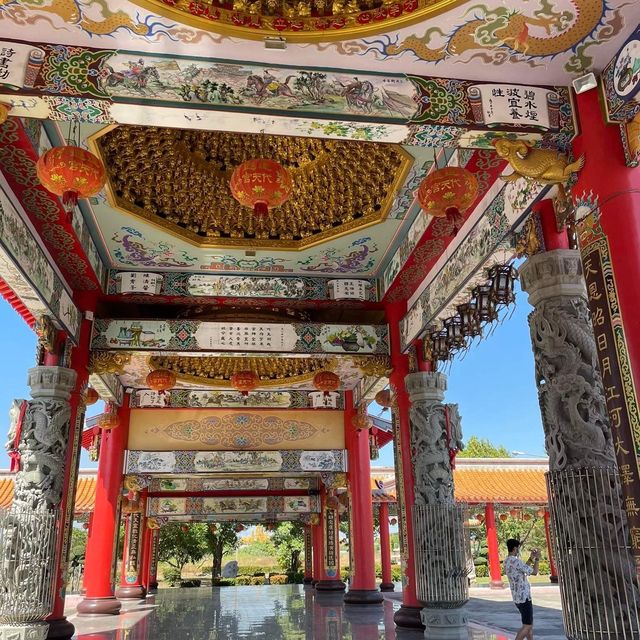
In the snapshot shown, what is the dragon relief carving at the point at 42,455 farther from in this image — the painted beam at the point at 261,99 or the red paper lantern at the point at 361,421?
the red paper lantern at the point at 361,421

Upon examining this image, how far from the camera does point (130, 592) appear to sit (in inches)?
684

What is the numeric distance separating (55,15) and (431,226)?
4.38 metres

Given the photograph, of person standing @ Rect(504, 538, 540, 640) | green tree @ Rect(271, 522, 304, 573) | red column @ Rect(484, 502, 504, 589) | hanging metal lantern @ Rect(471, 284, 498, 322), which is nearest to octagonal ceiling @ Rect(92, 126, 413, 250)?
hanging metal lantern @ Rect(471, 284, 498, 322)

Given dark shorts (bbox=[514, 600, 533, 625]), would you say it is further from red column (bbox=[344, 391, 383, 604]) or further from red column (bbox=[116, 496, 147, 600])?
red column (bbox=[116, 496, 147, 600])

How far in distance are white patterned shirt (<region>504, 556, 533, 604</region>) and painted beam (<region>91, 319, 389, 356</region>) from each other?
3612 mm

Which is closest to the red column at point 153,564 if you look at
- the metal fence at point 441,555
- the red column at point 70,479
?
the red column at point 70,479

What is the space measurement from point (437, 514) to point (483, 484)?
13389mm

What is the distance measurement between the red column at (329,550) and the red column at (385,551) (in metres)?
1.50

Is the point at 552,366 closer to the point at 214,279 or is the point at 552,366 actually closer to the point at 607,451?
the point at 607,451

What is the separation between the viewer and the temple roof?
1922 cm

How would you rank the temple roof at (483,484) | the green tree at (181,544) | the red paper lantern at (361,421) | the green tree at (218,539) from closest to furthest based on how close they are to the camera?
the red paper lantern at (361,421) < the temple roof at (483,484) < the green tree at (218,539) < the green tree at (181,544)

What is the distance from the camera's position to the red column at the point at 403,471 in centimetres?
823

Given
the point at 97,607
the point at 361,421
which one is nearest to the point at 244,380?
the point at 361,421

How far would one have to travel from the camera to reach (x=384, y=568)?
18609mm
